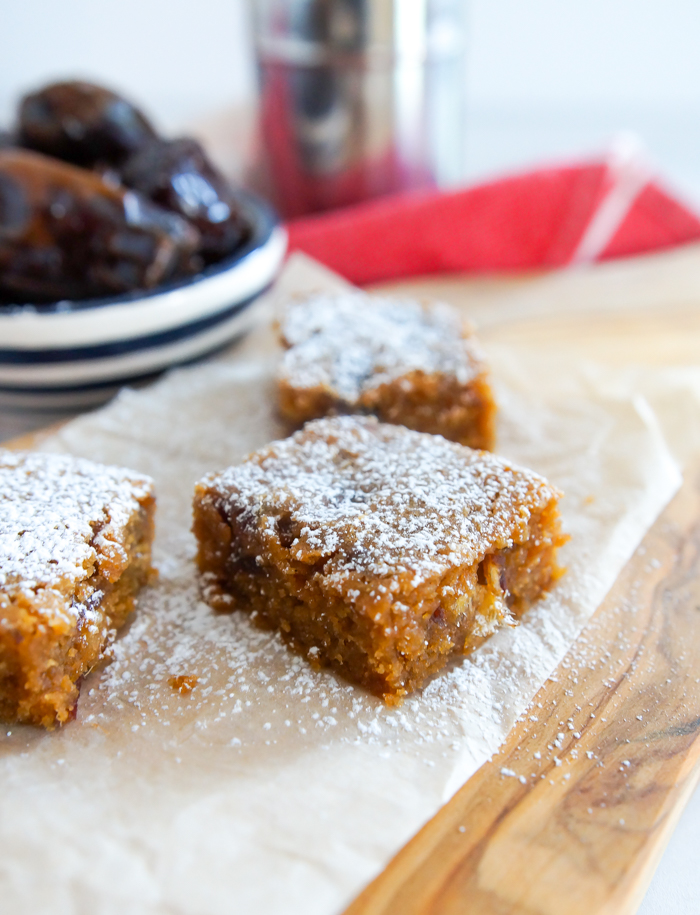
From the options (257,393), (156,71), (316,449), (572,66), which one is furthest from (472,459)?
(156,71)

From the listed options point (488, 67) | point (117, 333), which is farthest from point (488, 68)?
point (117, 333)

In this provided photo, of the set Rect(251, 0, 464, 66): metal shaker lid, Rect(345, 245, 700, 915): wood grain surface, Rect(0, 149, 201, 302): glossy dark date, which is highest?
Rect(251, 0, 464, 66): metal shaker lid

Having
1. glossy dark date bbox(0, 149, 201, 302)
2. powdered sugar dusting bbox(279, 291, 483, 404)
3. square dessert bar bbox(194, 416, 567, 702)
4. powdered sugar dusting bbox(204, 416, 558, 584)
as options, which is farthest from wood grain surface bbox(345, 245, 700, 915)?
glossy dark date bbox(0, 149, 201, 302)

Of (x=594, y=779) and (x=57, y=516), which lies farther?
(x=57, y=516)

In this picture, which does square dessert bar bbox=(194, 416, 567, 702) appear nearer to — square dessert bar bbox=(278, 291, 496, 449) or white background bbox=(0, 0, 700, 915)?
square dessert bar bbox=(278, 291, 496, 449)

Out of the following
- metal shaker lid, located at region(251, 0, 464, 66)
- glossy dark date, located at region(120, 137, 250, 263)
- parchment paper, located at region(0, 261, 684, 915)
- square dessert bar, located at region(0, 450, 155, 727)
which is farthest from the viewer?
metal shaker lid, located at region(251, 0, 464, 66)

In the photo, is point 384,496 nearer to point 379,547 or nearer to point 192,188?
point 379,547

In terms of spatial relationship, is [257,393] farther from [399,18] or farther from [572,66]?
[572,66]
